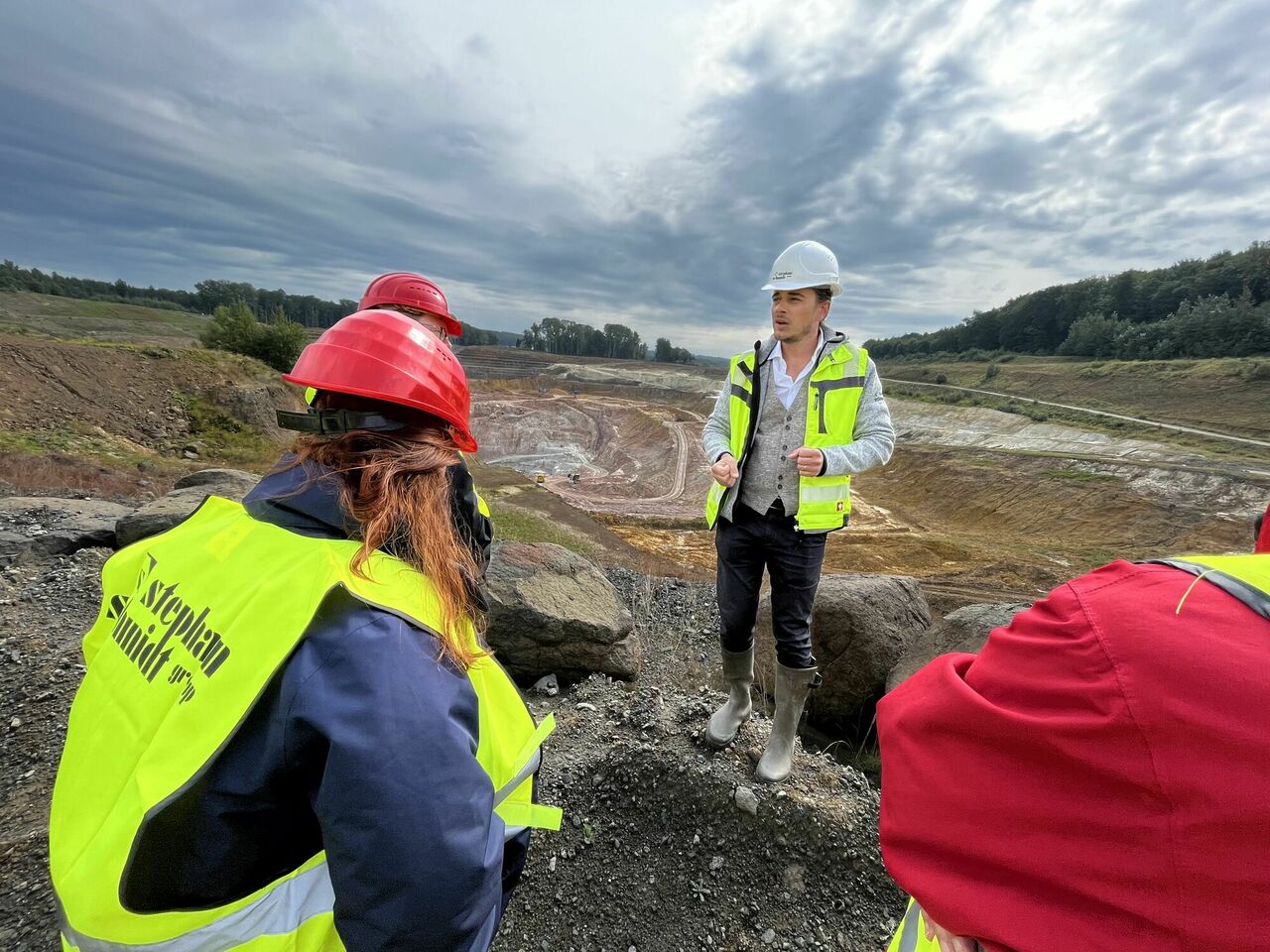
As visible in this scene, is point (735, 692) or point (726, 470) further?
point (735, 692)

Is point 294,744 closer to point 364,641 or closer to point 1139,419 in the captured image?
point 364,641

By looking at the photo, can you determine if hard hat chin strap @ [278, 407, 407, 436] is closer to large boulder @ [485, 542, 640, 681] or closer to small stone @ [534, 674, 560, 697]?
large boulder @ [485, 542, 640, 681]

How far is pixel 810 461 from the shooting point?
8.73ft

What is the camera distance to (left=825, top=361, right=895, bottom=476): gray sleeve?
2.72m

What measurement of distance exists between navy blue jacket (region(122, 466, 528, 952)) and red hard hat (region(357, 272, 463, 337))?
3.79 metres

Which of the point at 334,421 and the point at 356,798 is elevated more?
the point at 334,421

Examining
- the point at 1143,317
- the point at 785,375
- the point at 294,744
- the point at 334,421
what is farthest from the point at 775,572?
the point at 1143,317

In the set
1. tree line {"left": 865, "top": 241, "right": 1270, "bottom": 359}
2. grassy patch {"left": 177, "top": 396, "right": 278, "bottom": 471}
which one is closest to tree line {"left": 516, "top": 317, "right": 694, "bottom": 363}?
tree line {"left": 865, "top": 241, "right": 1270, "bottom": 359}

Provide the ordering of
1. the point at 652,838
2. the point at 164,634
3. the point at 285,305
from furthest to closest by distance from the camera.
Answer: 1. the point at 285,305
2. the point at 652,838
3. the point at 164,634

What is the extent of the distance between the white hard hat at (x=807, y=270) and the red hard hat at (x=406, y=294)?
107 inches

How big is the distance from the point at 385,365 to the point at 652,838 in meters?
2.65

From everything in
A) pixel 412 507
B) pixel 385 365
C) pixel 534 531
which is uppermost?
pixel 385 365

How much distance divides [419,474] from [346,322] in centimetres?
53

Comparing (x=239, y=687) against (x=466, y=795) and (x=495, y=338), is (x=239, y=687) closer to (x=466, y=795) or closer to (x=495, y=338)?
(x=466, y=795)
